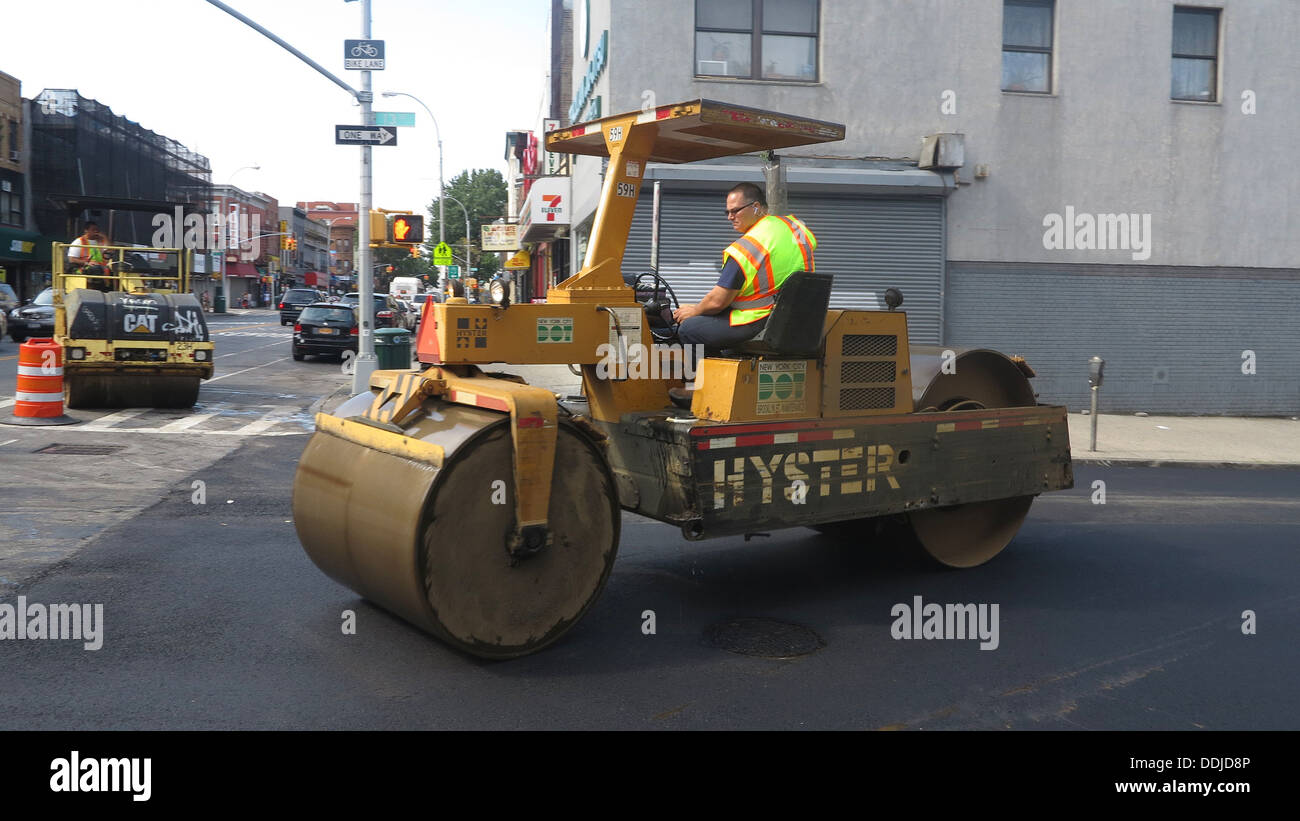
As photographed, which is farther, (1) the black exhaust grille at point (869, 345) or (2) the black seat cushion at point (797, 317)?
(1) the black exhaust grille at point (869, 345)

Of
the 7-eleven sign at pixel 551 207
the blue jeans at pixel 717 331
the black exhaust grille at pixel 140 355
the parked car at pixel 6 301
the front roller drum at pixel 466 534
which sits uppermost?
the 7-eleven sign at pixel 551 207

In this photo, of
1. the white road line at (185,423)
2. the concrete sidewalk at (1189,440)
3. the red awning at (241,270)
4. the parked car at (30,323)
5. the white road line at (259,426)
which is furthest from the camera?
the red awning at (241,270)

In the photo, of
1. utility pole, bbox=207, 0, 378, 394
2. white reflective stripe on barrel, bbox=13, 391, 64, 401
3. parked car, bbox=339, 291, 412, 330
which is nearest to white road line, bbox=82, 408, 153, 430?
white reflective stripe on barrel, bbox=13, 391, 64, 401

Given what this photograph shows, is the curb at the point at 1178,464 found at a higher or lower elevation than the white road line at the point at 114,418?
lower

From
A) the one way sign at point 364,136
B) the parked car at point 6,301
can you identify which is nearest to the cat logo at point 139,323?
the one way sign at point 364,136

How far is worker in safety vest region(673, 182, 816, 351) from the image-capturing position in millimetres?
6125

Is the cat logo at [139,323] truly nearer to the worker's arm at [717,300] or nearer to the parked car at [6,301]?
the worker's arm at [717,300]

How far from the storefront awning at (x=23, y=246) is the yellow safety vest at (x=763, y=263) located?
1909 inches

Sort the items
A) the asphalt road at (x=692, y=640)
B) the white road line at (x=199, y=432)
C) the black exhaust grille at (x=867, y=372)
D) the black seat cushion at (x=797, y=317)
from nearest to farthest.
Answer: the asphalt road at (x=692, y=640), the black seat cushion at (x=797, y=317), the black exhaust grille at (x=867, y=372), the white road line at (x=199, y=432)

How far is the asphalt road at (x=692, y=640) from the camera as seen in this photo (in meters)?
4.76

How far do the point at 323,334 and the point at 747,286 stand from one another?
22.4 metres

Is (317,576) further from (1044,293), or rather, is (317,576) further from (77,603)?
(1044,293)

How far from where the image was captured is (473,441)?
200 inches
